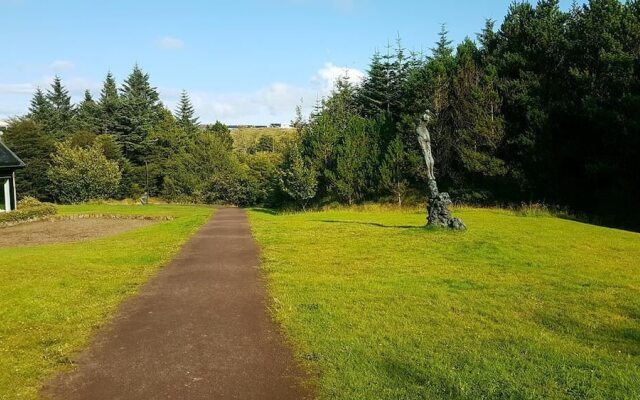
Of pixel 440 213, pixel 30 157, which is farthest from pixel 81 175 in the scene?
pixel 440 213

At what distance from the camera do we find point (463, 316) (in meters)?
7.22

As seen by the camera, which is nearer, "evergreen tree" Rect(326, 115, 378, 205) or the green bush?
the green bush

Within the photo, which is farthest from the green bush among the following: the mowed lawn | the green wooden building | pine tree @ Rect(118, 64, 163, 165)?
pine tree @ Rect(118, 64, 163, 165)

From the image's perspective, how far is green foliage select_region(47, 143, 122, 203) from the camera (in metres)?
49.6

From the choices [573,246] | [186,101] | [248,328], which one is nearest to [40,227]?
[248,328]

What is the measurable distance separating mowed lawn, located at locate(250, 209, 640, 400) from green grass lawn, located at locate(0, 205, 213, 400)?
2.80 m

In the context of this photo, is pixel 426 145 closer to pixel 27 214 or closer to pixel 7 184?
pixel 27 214

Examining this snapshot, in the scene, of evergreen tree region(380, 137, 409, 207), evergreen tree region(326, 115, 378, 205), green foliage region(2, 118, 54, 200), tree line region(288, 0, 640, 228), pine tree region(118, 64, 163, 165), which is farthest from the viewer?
pine tree region(118, 64, 163, 165)

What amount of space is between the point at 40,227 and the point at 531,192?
96.3 feet

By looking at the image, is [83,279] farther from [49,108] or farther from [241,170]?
[49,108]

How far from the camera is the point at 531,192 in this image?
3128cm

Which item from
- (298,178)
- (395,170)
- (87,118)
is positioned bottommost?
(298,178)

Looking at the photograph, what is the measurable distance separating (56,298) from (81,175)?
46167 millimetres

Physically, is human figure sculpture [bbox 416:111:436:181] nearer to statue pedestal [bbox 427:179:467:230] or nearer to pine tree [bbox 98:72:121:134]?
statue pedestal [bbox 427:179:467:230]
